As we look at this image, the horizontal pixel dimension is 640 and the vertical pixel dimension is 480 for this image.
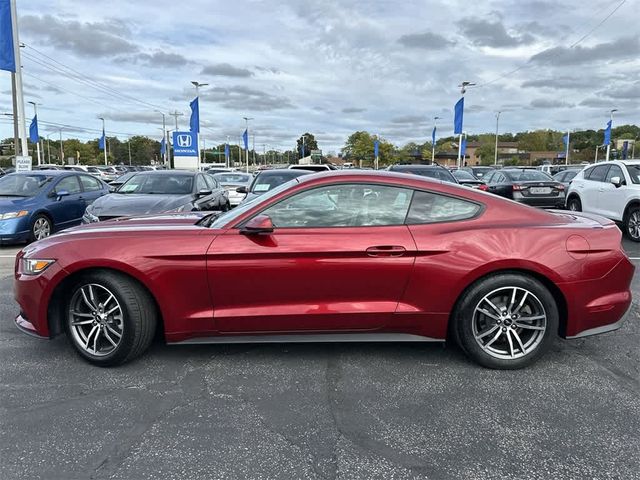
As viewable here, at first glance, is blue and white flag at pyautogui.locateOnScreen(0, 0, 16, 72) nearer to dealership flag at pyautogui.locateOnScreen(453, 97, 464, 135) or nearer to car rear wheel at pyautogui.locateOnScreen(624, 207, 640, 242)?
car rear wheel at pyautogui.locateOnScreen(624, 207, 640, 242)

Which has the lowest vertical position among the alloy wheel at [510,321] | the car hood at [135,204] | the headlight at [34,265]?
the alloy wheel at [510,321]

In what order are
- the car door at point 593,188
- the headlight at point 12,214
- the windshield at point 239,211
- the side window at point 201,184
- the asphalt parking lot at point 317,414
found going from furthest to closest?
the car door at point 593,188 → the side window at point 201,184 → the headlight at point 12,214 → the windshield at point 239,211 → the asphalt parking lot at point 317,414

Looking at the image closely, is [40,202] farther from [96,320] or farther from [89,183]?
[96,320]

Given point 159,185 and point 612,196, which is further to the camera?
point 612,196

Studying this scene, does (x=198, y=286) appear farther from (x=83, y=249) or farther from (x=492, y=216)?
(x=492, y=216)

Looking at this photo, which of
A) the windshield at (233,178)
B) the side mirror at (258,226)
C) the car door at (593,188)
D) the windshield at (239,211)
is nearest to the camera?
the side mirror at (258,226)

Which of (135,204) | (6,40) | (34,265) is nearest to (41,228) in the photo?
(135,204)

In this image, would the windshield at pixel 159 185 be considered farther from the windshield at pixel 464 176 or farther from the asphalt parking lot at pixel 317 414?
the windshield at pixel 464 176

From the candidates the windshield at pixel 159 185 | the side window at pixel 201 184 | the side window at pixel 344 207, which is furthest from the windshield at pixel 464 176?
the side window at pixel 344 207

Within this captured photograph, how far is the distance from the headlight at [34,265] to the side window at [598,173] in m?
11.1

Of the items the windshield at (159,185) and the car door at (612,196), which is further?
the car door at (612,196)

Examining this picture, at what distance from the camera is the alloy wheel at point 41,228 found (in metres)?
9.04

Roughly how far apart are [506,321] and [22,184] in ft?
32.4

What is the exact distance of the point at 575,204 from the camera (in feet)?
38.2
